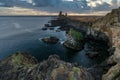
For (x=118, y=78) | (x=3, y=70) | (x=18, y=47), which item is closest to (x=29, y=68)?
(x=3, y=70)

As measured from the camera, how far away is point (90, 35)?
143 metres

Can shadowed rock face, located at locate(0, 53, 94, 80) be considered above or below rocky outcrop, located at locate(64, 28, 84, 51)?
above

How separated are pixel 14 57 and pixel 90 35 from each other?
368 feet

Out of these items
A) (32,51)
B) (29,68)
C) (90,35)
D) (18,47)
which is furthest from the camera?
(90,35)

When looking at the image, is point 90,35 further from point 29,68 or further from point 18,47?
point 29,68

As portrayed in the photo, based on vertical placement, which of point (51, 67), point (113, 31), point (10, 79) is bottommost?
point (113, 31)

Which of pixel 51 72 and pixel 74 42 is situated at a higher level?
pixel 51 72

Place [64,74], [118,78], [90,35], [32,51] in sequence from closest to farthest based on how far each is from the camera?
[64,74] → [118,78] → [32,51] → [90,35]

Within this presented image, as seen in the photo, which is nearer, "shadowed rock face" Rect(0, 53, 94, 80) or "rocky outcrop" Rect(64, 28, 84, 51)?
"shadowed rock face" Rect(0, 53, 94, 80)

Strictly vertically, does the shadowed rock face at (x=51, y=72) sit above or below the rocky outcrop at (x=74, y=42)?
above

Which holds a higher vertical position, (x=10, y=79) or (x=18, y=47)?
(x=10, y=79)

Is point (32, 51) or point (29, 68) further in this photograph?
point (32, 51)

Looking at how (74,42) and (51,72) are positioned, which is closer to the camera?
(51,72)

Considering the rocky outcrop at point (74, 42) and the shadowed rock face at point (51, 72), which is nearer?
the shadowed rock face at point (51, 72)
